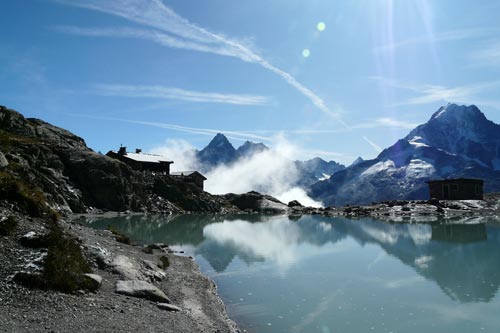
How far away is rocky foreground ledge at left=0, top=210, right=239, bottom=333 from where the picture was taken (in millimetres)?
15406

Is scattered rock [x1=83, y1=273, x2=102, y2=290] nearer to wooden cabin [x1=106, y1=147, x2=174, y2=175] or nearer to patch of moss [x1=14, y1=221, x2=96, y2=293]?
patch of moss [x1=14, y1=221, x2=96, y2=293]

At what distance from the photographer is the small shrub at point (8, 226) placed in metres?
21.1

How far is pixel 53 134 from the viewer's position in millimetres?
127562

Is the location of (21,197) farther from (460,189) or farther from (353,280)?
(460,189)

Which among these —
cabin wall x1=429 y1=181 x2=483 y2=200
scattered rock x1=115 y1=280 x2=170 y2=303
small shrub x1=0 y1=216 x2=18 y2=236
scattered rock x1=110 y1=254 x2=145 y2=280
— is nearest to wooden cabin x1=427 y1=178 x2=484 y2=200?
cabin wall x1=429 y1=181 x2=483 y2=200

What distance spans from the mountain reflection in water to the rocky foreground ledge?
14418 mm

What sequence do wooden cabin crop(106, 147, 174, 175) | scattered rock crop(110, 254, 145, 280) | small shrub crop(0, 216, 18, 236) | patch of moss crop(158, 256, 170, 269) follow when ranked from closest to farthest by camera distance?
small shrub crop(0, 216, 18, 236), scattered rock crop(110, 254, 145, 280), patch of moss crop(158, 256, 170, 269), wooden cabin crop(106, 147, 174, 175)

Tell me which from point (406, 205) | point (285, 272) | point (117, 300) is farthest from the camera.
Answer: point (406, 205)

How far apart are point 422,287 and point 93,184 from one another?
89060mm

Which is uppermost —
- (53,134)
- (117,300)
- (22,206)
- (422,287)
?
(53,134)

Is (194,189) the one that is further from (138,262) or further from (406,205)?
(138,262)

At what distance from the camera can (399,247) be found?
57625 millimetres

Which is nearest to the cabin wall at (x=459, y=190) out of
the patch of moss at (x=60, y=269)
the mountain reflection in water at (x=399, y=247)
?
the mountain reflection in water at (x=399, y=247)

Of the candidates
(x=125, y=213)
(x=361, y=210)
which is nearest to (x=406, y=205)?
(x=361, y=210)
